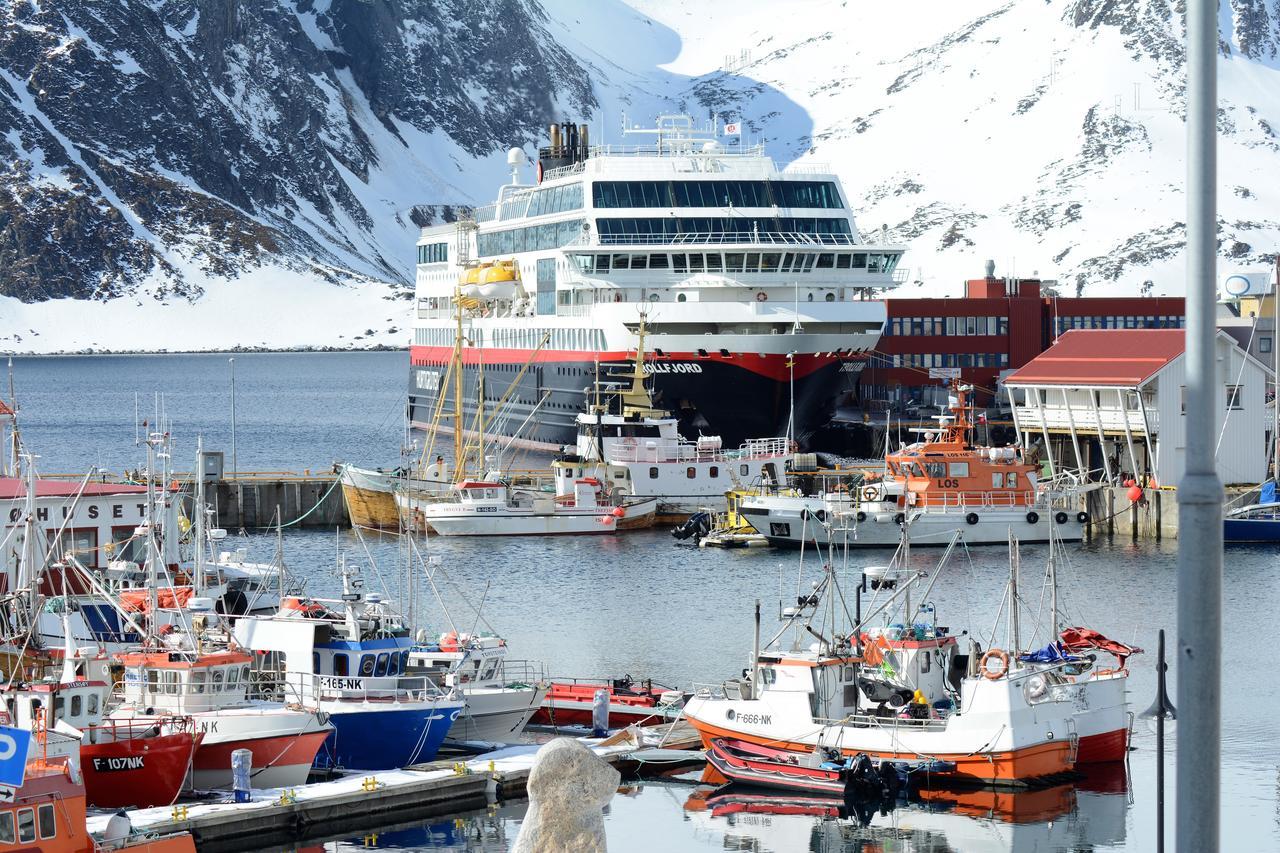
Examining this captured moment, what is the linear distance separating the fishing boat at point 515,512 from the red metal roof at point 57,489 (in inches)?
675

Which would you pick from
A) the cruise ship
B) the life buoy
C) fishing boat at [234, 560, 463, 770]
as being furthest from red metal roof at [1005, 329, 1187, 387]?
fishing boat at [234, 560, 463, 770]

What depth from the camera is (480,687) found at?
34875mm

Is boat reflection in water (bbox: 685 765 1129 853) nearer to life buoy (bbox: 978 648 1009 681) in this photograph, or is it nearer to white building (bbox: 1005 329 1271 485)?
life buoy (bbox: 978 648 1009 681)

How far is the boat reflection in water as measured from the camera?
2859cm

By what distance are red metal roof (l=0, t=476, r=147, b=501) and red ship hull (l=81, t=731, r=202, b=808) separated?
13.8 m

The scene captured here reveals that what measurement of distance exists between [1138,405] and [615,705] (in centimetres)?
3450

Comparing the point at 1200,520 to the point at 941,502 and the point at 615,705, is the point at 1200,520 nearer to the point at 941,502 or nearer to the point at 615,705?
the point at 615,705

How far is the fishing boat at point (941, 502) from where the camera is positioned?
60.3 metres

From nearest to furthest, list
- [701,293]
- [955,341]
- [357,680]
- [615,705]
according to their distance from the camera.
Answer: [357,680], [615,705], [701,293], [955,341]

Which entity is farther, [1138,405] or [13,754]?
[1138,405]

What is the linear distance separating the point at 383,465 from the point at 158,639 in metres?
63.5

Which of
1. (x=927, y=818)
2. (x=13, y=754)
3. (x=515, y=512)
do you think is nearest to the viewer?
(x=13, y=754)

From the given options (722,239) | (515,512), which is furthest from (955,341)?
(515,512)

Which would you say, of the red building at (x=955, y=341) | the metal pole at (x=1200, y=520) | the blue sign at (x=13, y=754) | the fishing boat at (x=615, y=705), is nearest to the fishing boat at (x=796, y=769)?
the fishing boat at (x=615, y=705)
